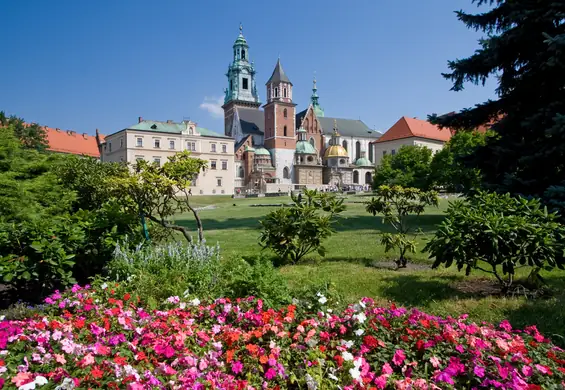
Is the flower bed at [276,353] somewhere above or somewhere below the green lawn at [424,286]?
above

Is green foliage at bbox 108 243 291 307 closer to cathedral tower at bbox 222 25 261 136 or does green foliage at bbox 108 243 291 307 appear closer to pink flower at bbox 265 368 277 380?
pink flower at bbox 265 368 277 380

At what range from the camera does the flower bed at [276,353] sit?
281 cm

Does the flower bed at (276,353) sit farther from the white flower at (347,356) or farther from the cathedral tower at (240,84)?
the cathedral tower at (240,84)

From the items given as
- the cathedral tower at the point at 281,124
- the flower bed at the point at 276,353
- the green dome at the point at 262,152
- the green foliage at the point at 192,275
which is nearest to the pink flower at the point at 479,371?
the flower bed at the point at 276,353

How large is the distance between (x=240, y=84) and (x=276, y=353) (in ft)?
288

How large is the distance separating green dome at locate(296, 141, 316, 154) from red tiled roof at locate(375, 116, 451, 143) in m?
13.0

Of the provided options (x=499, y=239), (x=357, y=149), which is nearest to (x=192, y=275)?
(x=499, y=239)

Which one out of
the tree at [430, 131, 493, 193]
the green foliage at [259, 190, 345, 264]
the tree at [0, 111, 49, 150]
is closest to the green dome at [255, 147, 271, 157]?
the tree at [0, 111, 49, 150]

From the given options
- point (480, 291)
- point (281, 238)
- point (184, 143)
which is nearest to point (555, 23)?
point (480, 291)

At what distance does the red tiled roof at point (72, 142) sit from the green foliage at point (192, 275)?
60.9m

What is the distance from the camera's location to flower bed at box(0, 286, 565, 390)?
110 inches

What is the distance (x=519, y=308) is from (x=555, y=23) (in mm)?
8421

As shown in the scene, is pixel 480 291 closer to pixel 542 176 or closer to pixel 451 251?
pixel 451 251

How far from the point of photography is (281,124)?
72.6 meters
